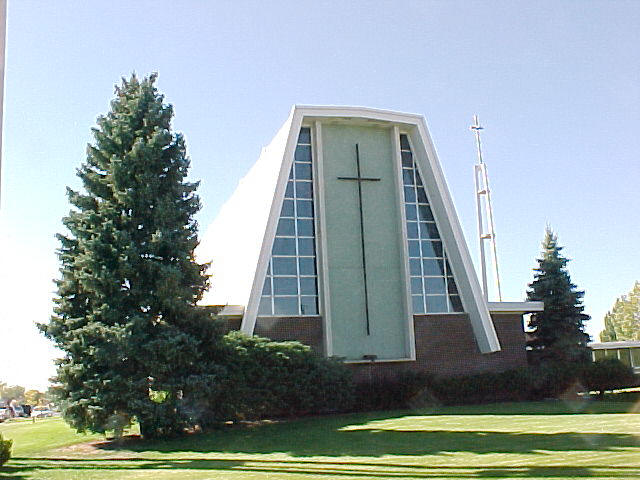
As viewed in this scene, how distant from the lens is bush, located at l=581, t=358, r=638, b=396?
26562 mm

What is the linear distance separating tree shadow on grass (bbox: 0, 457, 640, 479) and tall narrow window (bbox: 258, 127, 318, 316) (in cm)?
1043

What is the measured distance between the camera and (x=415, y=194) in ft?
89.4

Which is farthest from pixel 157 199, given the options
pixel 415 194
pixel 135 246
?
pixel 415 194

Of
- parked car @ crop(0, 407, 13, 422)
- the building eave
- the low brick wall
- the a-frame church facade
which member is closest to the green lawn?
the low brick wall

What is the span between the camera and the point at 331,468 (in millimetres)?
11969

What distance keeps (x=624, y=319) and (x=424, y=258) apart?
55.6 meters

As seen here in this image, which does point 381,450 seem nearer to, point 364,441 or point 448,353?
point 364,441

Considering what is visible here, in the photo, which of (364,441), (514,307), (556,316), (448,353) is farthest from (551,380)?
(364,441)

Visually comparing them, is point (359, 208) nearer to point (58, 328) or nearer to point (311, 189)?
point (311, 189)

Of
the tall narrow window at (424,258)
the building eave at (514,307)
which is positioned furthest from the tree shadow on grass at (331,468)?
the building eave at (514,307)

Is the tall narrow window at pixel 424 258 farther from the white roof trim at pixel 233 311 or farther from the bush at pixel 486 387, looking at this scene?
the white roof trim at pixel 233 311

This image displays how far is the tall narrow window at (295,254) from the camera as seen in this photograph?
2473cm

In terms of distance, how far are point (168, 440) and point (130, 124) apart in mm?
9051

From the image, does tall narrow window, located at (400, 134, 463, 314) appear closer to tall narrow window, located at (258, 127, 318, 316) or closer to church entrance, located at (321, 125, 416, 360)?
church entrance, located at (321, 125, 416, 360)
